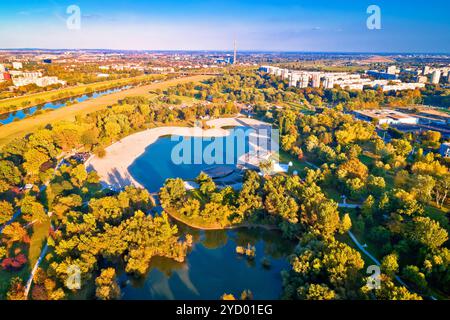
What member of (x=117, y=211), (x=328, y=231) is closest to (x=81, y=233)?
(x=117, y=211)

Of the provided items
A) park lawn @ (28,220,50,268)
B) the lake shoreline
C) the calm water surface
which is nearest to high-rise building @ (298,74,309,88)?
the lake shoreline

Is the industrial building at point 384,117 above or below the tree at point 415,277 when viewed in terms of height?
above

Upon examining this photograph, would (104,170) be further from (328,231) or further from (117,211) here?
(328,231)

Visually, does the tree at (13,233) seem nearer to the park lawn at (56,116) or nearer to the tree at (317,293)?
the tree at (317,293)

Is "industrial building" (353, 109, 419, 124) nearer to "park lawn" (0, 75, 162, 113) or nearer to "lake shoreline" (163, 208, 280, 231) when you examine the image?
"lake shoreline" (163, 208, 280, 231)

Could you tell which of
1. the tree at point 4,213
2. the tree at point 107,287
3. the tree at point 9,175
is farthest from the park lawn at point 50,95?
the tree at point 107,287

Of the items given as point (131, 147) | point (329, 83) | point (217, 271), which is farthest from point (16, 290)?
point (329, 83)
